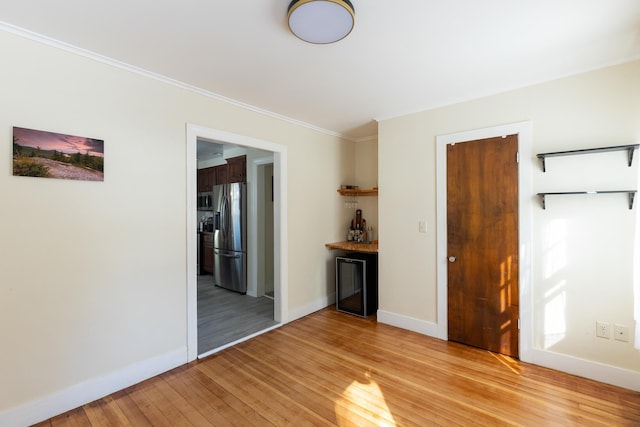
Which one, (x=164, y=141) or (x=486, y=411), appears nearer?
(x=486, y=411)

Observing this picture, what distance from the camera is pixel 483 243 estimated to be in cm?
282

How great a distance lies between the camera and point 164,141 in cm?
247

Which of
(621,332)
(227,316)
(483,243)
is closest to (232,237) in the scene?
(227,316)

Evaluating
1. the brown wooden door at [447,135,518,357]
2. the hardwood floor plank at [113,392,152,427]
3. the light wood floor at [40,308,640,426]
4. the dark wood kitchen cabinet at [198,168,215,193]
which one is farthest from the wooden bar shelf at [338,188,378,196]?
the hardwood floor plank at [113,392,152,427]

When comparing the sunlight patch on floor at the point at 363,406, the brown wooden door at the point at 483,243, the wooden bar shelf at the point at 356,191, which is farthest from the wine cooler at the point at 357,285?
the sunlight patch on floor at the point at 363,406

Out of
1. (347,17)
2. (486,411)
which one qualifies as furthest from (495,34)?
(486,411)

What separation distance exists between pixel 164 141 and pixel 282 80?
1128 millimetres

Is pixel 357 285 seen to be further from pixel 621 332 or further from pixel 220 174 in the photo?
pixel 220 174

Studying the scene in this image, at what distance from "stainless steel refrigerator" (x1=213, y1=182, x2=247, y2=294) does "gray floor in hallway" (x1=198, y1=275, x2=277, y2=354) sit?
26 centimetres

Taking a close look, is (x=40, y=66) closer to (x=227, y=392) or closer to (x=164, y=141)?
(x=164, y=141)

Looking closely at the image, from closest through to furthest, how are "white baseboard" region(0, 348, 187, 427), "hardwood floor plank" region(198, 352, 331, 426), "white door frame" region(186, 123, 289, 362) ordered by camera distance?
1. "white baseboard" region(0, 348, 187, 427)
2. "hardwood floor plank" region(198, 352, 331, 426)
3. "white door frame" region(186, 123, 289, 362)

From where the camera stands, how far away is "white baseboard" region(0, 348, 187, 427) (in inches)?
71.4

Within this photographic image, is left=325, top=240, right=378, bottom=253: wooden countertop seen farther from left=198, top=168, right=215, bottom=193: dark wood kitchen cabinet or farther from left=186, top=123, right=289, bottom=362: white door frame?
left=198, top=168, right=215, bottom=193: dark wood kitchen cabinet

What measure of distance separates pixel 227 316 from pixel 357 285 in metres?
1.73
